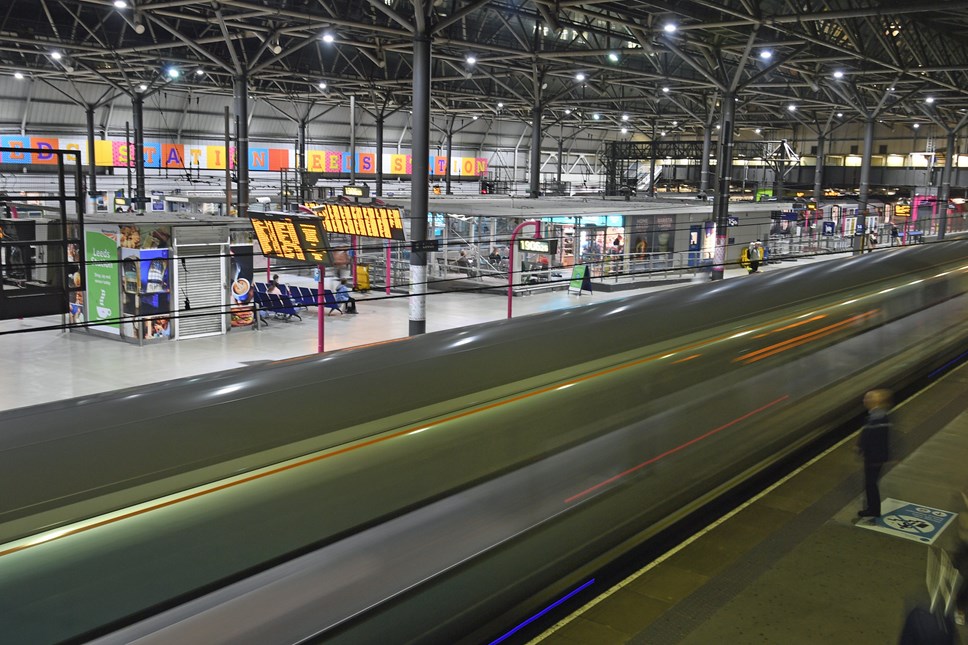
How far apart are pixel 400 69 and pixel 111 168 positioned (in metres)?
20.7

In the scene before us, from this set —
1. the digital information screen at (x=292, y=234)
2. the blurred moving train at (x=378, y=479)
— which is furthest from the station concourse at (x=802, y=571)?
the digital information screen at (x=292, y=234)

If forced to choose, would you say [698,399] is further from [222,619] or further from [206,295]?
[206,295]

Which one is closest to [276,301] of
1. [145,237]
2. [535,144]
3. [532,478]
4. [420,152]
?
[145,237]

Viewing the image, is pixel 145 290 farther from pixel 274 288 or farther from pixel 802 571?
pixel 802 571

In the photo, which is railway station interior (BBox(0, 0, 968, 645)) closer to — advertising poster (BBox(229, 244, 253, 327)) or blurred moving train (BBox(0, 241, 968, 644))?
blurred moving train (BBox(0, 241, 968, 644))

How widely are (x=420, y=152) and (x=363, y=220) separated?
6494 millimetres

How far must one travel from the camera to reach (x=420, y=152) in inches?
730

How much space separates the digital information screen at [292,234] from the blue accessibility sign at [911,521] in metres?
12.0

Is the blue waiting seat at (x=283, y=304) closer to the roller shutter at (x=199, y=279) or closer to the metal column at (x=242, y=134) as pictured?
the roller shutter at (x=199, y=279)

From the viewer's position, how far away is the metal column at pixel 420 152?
17.9 meters

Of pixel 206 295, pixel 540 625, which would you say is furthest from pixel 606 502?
pixel 206 295

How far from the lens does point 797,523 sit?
24.7 ft

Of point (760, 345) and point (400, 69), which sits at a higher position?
point (400, 69)

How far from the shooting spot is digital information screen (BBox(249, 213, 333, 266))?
695 inches
